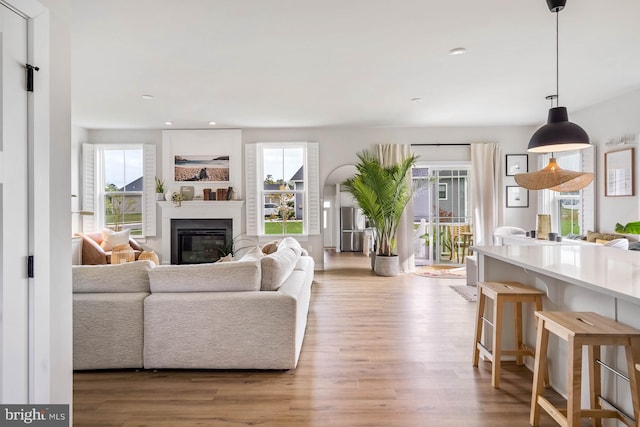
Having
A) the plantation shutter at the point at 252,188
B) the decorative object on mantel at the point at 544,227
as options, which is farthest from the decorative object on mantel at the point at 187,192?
the decorative object on mantel at the point at 544,227

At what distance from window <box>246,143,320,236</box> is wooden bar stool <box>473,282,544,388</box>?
421 centimetres

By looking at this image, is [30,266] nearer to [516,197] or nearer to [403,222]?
[403,222]

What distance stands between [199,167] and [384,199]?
3.37m

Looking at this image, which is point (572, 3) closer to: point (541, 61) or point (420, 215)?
point (541, 61)

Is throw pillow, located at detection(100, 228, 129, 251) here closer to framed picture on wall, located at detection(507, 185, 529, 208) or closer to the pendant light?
the pendant light

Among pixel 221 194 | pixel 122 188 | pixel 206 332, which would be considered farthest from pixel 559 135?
pixel 122 188

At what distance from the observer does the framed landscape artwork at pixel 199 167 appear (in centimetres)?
671

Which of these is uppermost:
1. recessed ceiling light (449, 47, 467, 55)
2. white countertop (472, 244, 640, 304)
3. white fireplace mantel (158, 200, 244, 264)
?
recessed ceiling light (449, 47, 467, 55)

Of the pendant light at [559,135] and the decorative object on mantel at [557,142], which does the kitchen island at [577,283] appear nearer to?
the decorative object on mantel at [557,142]

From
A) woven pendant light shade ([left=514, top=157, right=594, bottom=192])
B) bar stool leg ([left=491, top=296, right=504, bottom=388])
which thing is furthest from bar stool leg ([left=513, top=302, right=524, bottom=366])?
woven pendant light shade ([left=514, top=157, right=594, bottom=192])

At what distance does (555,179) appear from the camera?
2.87m

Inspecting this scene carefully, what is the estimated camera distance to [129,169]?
680 cm

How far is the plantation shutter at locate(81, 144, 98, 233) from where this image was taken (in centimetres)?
656

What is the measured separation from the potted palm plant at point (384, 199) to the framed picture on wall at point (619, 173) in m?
2.64
